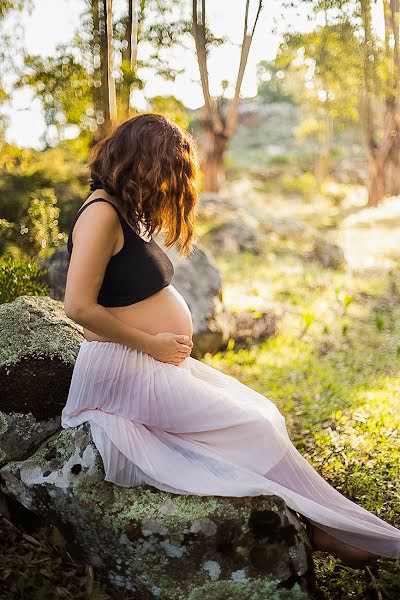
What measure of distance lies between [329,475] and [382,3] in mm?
4643

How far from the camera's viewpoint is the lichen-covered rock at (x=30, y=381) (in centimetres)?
265

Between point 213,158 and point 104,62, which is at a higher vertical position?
point 213,158

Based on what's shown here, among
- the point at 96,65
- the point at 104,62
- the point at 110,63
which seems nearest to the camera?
the point at 110,63

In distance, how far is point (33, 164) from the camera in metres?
7.77

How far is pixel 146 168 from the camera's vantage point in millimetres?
2289

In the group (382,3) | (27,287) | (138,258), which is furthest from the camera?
(382,3)

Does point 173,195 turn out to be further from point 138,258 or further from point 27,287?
point 27,287

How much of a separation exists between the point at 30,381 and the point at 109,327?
0.69 meters

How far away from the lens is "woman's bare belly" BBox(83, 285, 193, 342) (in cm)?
245

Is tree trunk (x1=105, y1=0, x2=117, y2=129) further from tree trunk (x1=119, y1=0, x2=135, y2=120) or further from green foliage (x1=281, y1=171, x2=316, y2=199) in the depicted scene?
green foliage (x1=281, y1=171, x2=316, y2=199)

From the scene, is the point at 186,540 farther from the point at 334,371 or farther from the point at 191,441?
the point at 334,371

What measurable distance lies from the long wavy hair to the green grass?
1.72 meters

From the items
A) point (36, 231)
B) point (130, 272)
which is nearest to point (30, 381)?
point (130, 272)

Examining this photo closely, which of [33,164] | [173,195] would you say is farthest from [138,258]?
[33,164]
